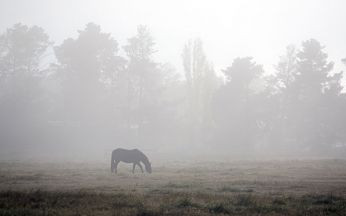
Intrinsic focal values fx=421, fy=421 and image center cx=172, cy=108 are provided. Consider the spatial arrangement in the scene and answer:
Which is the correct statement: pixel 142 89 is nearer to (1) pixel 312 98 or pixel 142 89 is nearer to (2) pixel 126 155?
(1) pixel 312 98

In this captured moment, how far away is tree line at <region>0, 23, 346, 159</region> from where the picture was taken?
6650 centimetres

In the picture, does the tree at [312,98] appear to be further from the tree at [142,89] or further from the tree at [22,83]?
the tree at [22,83]

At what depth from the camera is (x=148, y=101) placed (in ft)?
239

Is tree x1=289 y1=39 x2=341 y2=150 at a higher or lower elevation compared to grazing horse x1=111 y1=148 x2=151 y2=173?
higher

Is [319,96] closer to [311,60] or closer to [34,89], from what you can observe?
[311,60]

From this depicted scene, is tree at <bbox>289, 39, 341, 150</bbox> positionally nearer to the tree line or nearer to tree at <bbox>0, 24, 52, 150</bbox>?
the tree line

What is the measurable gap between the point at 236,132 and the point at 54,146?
2879cm

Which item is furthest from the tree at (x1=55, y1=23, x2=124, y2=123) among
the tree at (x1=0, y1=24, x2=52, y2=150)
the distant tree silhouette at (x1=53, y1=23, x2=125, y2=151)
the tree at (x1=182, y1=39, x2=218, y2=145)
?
the tree at (x1=182, y1=39, x2=218, y2=145)

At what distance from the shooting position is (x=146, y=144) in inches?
2790

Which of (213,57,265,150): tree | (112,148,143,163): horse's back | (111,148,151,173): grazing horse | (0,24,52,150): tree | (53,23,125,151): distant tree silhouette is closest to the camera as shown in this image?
(111,148,151,173): grazing horse

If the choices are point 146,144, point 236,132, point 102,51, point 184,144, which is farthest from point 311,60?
point 102,51

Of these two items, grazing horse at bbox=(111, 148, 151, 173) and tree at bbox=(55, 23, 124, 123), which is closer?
grazing horse at bbox=(111, 148, 151, 173)

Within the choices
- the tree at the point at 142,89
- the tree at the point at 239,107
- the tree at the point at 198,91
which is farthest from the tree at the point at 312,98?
the tree at the point at 142,89

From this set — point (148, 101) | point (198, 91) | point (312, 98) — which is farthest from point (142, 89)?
point (312, 98)
